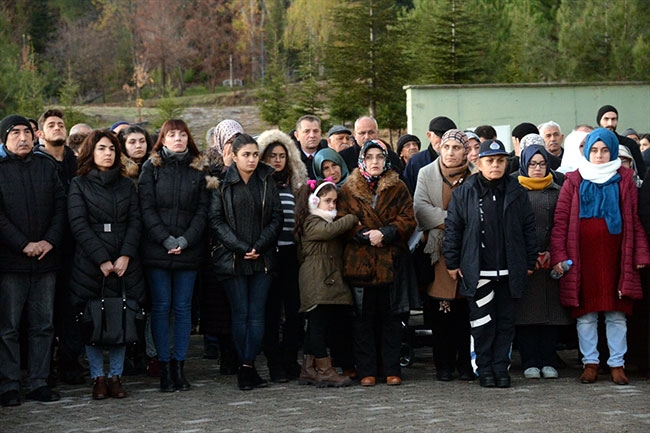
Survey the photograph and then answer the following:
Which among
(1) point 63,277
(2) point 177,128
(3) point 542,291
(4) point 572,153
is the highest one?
(2) point 177,128

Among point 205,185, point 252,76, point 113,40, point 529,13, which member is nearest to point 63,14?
point 113,40

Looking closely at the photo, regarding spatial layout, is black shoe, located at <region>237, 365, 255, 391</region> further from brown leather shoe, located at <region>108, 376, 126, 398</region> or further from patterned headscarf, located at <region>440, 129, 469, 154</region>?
patterned headscarf, located at <region>440, 129, 469, 154</region>

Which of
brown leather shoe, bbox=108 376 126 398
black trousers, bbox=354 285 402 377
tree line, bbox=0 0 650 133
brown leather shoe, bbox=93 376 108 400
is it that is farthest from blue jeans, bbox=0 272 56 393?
tree line, bbox=0 0 650 133

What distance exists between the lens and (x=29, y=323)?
7.87 m

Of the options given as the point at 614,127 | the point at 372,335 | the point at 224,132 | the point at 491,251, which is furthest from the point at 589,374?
the point at 614,127

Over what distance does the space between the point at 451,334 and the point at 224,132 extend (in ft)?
8.95

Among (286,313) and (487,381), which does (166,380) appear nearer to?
(286,313)

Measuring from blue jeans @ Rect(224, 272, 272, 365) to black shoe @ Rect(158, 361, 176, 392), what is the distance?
59 cm

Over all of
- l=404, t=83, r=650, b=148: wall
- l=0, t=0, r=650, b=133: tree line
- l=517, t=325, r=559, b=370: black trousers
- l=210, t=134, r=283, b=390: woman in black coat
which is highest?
l=0, t=0, r=650, b=133: tree line

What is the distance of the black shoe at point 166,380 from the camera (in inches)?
315

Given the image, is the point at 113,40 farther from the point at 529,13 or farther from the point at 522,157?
the point at 522,157

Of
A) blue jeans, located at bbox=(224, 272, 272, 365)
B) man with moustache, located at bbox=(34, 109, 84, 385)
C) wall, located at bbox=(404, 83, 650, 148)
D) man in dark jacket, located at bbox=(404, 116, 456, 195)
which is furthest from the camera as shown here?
wall, located at bbox=(404, 83, 650, 148)

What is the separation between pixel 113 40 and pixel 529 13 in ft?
126

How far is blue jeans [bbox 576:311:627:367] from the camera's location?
8141 mm
